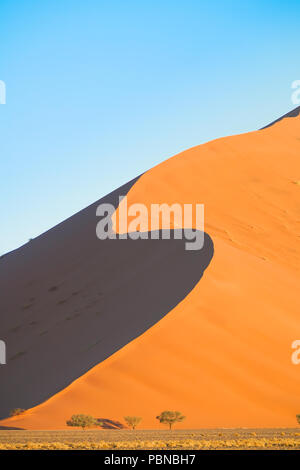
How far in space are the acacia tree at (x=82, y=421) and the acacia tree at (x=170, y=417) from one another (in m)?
1.40

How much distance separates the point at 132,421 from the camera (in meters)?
13.7

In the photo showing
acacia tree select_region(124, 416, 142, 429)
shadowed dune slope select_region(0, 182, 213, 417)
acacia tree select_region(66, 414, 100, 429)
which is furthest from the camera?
shadowed dune slope select_region(0, 182, 213, 417)

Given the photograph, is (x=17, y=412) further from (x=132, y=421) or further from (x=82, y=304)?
(x=82, y=304)

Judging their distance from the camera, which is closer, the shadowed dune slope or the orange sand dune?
the orange sand dune

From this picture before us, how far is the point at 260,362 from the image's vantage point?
15883 millimetres

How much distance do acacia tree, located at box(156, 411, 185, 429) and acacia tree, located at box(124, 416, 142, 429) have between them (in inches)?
18.6

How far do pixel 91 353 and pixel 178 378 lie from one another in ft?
8.10

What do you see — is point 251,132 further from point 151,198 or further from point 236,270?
point 236,270

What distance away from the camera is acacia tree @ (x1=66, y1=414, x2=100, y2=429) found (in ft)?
43.7

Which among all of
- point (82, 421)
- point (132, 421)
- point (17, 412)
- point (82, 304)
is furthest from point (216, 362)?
point (82, 304)

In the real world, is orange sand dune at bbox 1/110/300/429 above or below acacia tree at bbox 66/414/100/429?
above

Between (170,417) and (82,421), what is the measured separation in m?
1.84

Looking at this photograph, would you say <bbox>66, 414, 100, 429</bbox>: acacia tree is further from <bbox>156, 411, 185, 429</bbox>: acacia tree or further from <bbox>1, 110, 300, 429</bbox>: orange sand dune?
<bbox>156, 411, 185, 429</bbox>: acacia tree

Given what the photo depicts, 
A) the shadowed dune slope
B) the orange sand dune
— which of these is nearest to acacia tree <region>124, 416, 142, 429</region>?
the orange sand dune
